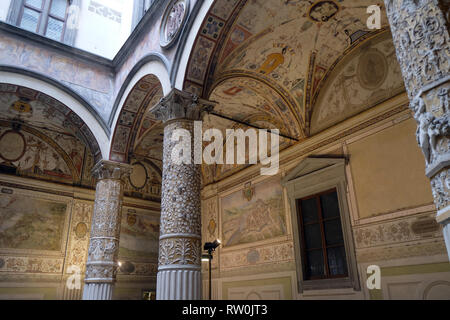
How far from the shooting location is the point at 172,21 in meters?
6.66

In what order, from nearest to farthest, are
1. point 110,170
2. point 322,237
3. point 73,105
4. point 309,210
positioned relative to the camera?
point 322,237 < point 309,210 < point 110,170 < point 73,105

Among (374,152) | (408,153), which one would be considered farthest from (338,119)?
(408,153)

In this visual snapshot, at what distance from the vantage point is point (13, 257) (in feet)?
30.6

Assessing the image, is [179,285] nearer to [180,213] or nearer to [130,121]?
[180,213]

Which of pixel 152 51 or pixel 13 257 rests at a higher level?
pixel 152 51

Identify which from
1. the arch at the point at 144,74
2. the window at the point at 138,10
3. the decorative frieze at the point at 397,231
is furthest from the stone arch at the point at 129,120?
the decorative frieze at the point at 397,231

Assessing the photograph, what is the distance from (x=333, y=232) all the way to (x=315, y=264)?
2.76 feet

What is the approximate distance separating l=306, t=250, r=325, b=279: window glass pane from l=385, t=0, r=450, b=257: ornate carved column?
594 cm

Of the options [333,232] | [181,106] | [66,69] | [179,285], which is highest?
[66,69]

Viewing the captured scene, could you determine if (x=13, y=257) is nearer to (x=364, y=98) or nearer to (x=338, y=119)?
(x=338, y=119)

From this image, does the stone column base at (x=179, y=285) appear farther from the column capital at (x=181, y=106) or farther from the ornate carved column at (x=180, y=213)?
the column capital at (x=181, y=106)

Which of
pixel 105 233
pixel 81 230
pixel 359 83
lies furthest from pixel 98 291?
pixel 359 83

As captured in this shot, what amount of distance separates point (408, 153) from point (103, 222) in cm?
644

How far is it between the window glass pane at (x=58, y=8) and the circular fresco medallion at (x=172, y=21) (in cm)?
580
